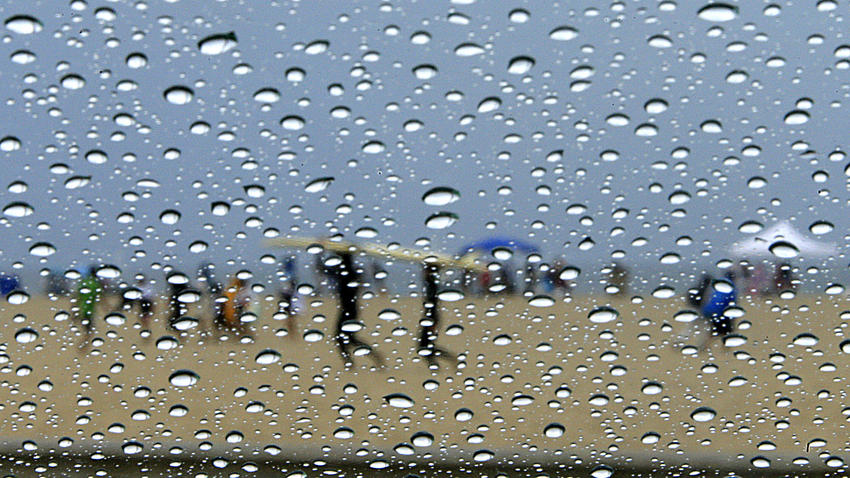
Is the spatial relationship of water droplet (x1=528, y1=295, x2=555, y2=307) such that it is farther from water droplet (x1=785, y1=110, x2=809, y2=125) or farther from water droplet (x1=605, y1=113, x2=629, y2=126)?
water droplet (x1=785, y1=110, x2=809, y2=125)

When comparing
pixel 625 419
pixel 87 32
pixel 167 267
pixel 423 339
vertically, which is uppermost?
pixel 87 32

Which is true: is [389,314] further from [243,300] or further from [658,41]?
[658,41]

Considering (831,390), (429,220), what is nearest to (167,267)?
(429,220)

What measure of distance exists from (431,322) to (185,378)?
0.35 metres

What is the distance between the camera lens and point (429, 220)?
0.81 metres

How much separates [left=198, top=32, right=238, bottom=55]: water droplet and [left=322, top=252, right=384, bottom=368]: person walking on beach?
0.31 meters

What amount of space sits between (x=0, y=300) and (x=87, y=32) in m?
0.38

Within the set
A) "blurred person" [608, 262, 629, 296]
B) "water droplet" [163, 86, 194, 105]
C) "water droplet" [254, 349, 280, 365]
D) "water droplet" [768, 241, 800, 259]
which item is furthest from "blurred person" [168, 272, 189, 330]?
"water droplet" [768, 241, 800, 259]

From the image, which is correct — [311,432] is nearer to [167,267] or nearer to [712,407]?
[167,267]

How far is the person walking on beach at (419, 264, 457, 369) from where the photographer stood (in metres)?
0.82

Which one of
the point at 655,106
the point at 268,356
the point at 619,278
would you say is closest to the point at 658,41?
the point at 655,106

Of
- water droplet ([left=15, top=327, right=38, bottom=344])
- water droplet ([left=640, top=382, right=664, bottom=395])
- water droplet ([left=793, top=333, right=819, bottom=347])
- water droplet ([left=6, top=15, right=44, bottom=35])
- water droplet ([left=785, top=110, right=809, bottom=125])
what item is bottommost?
water droplet ([left=640, top=382, right=664, bottom=395])

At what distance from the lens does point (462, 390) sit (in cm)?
85

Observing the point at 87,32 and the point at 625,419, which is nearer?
the point at 87,32
